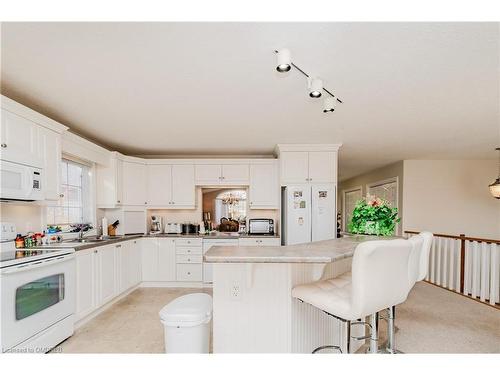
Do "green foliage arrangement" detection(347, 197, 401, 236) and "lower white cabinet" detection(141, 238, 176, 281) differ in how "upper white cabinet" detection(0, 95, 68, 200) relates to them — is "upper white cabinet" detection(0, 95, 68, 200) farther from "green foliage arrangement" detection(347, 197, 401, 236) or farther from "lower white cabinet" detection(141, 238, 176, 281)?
"green foliage arrangement" detection(347, 197, 401, 236)

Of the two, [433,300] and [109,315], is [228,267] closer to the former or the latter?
[109,315]

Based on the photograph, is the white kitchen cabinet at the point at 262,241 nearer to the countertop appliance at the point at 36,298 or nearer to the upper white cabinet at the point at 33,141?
the countertop appliance at the point at 36,298

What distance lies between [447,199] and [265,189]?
13.4ft

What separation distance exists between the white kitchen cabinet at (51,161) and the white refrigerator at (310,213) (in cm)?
307

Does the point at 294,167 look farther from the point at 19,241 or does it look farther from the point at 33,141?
the point at 19,241

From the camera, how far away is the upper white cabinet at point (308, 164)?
443 centimetres

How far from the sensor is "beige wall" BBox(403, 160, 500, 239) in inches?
230

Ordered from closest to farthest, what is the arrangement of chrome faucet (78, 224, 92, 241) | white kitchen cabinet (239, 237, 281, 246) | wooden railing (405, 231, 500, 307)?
chrome faucet (78, 224, 92, 241) → wooden railing (405, 231, 500, 307) → white kitchen cabinet (239, 237, 281, 246)

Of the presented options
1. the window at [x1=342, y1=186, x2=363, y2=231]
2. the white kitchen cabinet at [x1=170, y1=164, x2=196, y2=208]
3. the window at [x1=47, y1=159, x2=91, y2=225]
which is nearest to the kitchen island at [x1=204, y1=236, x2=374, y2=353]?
the window at [x1=47, y1=159, x2=91, y2=225]

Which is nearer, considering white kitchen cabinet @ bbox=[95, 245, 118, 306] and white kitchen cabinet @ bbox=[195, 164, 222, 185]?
white kitchen cabinet @ bbox=[95, 245, 118, 306]

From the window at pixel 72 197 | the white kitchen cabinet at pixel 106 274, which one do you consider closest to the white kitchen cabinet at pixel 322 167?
the white kitchen cabinet at pixel 106 274

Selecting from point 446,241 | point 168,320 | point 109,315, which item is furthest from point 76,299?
point 446,241

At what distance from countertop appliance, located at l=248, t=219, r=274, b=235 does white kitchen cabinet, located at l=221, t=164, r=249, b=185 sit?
2.36ft
